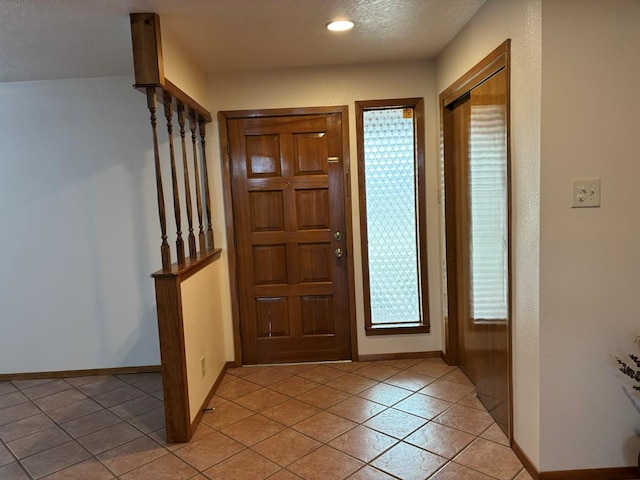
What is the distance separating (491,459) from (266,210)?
7.21 ft

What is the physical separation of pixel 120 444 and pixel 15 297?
5.71 ft

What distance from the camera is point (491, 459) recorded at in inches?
89.4

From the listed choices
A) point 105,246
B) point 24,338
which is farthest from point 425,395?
point 24,338

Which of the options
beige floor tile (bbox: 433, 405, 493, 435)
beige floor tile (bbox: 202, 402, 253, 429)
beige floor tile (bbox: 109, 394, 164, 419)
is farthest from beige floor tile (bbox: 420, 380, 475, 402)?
beige floor tile (bbox: 109, 394, 164, 419)

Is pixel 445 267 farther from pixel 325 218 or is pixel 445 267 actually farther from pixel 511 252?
pixel 511 252

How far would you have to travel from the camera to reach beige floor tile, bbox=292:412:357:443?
8.46 feet

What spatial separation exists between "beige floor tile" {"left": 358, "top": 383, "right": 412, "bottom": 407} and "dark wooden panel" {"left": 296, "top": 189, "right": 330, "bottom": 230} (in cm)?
121

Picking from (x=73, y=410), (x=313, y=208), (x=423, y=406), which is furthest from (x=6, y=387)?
(x=423, y=406)

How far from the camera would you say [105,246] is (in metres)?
3.60

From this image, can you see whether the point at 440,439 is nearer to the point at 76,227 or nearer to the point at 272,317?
the point at 272,317

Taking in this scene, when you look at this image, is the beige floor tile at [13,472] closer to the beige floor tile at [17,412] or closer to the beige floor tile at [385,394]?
the beige floor tile at [17,412]

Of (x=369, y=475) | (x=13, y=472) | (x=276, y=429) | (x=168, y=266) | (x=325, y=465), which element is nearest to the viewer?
(x=369, y=475)

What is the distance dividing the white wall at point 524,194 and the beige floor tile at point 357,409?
0.82m

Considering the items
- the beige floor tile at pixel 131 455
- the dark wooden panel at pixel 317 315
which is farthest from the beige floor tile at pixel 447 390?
the beige floor tile at pixel 131 455
